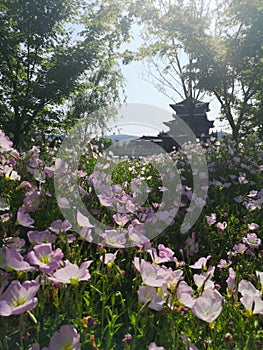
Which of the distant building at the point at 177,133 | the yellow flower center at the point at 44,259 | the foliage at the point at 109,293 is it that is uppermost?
the distant building at the point at 177,133

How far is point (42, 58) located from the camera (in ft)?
42.1

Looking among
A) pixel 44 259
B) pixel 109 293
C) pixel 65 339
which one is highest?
pixel 44 259

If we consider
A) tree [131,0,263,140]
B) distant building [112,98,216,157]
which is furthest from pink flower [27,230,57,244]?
tree [131,0,263,140]

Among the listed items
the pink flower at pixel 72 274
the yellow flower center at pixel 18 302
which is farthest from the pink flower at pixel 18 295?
the pink flower at pixel 72 274

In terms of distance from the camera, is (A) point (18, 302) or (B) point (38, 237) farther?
(B) point (38, 237)

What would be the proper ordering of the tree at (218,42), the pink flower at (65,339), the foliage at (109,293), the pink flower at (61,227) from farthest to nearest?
the tree at (218,42) → the pink flower at (61,227) → the foliage at (109,293) → the pink flower at (65,339)

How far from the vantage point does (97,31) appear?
13.8 meters

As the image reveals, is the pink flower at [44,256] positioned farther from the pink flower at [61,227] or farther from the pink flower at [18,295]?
the pink flower at [61,227]

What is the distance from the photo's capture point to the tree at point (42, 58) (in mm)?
12031

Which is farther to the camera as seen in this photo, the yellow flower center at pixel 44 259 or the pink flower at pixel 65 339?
the yellow flower center at pixel 44 259

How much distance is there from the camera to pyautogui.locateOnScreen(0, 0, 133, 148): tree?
39.5 ft

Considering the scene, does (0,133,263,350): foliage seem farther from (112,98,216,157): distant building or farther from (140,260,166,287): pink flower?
(112,98,216,157): distant building

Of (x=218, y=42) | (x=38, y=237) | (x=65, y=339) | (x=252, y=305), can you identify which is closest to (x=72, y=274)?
(x=65, y=339)

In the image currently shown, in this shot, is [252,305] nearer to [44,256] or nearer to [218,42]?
[44,256]
